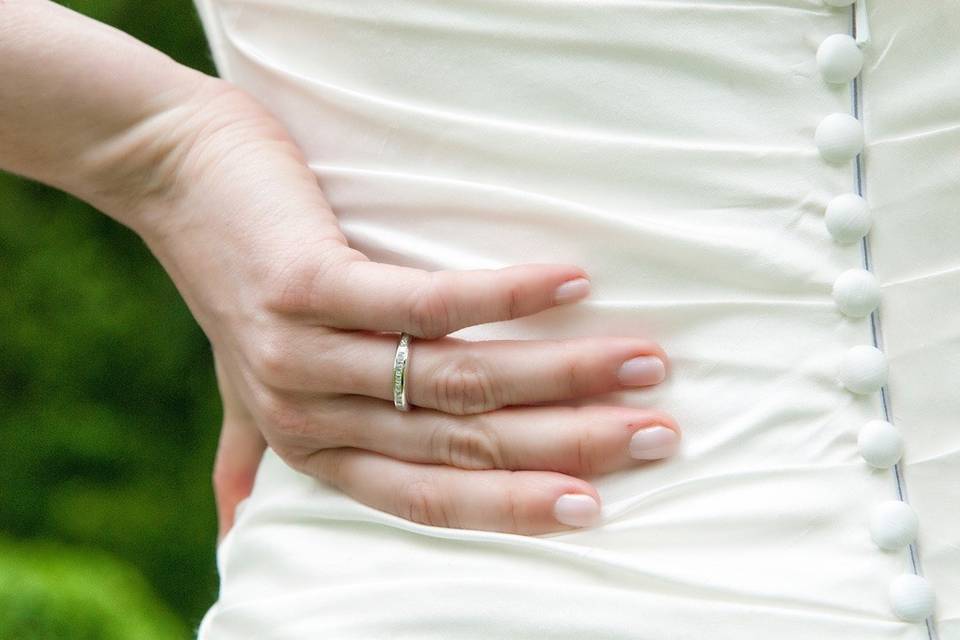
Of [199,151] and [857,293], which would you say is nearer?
[857,293]

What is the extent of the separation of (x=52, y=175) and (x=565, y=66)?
0.51 m

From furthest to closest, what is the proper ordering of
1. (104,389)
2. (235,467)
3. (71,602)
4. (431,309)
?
(104,389) < (71,602) < (235,467) < (431,309)

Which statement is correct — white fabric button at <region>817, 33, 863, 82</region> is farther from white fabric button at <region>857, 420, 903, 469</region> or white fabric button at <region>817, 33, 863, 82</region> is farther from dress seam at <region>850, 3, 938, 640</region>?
white fabric button at <region>857, 420, 903, 469</region>

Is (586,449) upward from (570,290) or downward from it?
downward

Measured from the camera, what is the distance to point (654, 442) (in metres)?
0.75

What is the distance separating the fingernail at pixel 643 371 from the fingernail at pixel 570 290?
0.21 ft

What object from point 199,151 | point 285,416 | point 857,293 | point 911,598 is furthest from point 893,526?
point 199,151

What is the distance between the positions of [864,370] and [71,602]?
178 cm

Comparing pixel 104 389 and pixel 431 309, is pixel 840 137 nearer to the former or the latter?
pixel 431 309

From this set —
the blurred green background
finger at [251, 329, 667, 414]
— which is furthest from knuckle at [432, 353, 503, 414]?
the blurred green background

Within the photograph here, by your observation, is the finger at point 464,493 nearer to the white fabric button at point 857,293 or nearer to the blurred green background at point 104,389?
the white fabric button at point 857,293

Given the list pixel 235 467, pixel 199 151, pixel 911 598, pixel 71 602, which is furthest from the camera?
pixel 71 602

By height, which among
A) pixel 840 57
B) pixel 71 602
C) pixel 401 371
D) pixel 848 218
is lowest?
pixel 71 602

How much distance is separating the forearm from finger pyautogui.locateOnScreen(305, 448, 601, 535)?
32 cm
